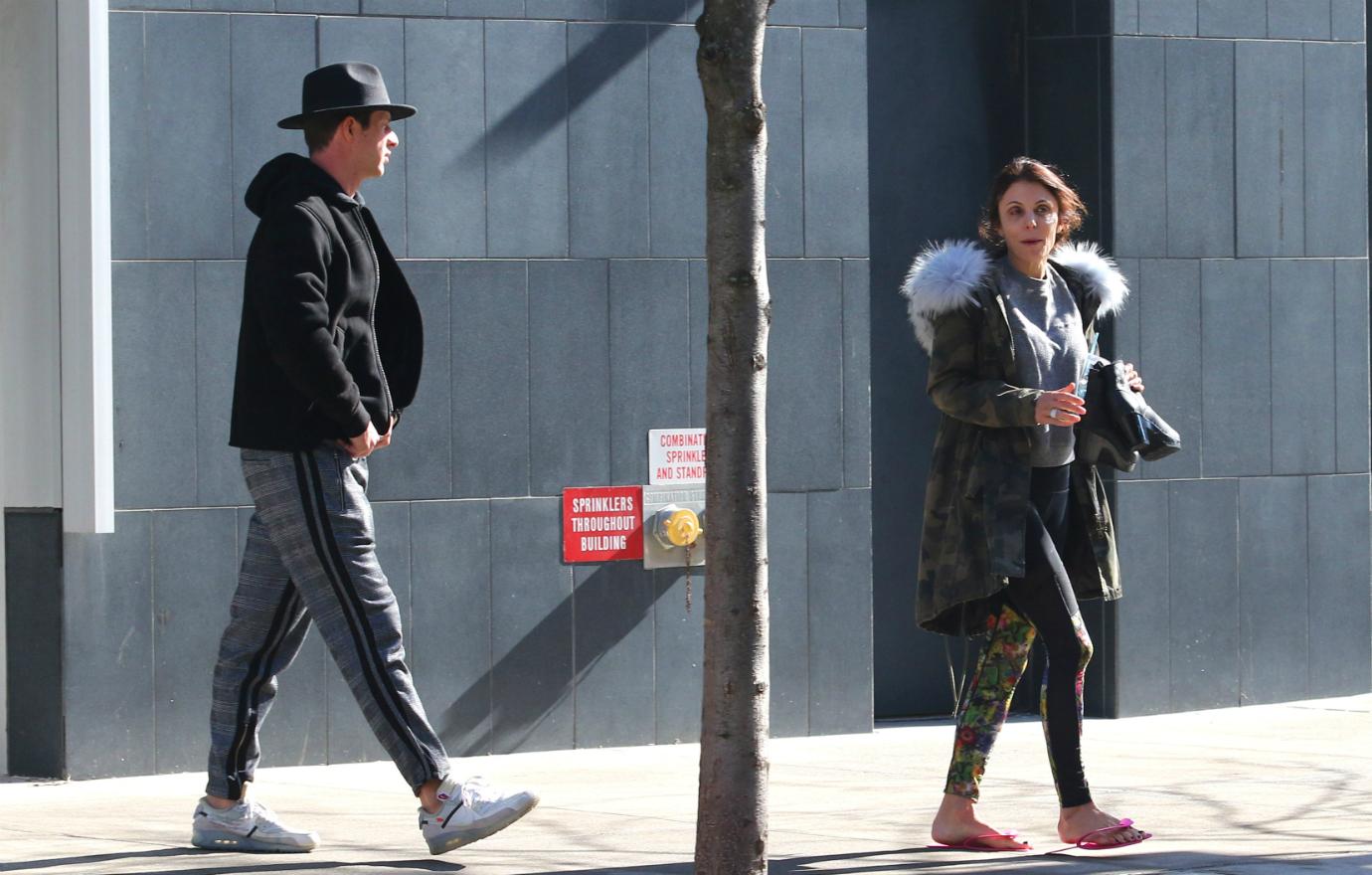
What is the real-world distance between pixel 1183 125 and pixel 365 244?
14.2 feet

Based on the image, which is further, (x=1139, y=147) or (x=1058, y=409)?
(x=1139, y=147)

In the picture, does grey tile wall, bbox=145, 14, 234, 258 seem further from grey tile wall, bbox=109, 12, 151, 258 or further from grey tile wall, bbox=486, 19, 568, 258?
grey tile wall, bbox=486, 19, 568, 258

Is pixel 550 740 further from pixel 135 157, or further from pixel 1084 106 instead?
pixel 1084 106

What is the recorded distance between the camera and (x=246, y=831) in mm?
5844

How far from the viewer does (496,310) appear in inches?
307

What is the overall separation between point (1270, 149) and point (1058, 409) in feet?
12.7

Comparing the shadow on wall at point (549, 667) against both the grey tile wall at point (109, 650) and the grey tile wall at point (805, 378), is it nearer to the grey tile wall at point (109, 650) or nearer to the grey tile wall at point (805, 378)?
the grey tile wall at point (805, 378)

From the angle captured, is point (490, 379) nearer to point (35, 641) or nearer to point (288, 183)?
point (35, 641)

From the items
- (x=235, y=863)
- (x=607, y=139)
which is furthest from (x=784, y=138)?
(x=235, y=863)

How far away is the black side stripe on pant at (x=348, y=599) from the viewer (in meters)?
5.54

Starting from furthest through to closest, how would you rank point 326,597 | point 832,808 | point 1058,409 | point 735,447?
point 832,808, point 1058,409, point 326,597, point 735,447

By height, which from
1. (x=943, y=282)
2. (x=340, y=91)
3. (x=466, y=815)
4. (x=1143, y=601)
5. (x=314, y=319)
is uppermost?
(x=340, y=91)

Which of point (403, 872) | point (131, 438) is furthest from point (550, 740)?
point (403, 872)

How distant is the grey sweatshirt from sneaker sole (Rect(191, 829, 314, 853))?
7.58 ft
